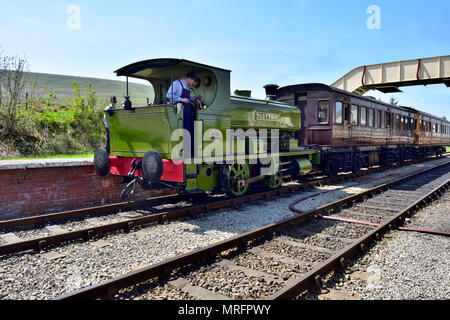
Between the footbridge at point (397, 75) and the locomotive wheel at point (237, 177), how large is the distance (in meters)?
17.0

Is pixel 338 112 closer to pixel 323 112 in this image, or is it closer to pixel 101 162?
pixel 323 112

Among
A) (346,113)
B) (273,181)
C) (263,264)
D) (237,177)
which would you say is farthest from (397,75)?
(263,264)

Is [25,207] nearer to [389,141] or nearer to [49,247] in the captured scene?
[49,247]

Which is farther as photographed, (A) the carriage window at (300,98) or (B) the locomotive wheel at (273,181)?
(A) the carriage window at (300,98)

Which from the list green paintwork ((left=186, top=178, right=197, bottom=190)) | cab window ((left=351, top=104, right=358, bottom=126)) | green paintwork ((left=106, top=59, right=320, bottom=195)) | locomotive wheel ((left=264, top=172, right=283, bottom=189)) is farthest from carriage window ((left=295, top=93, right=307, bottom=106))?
green paintwork ((left=186, top=178, right=197, bottom=190))

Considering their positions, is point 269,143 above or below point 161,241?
above

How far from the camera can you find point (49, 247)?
4.33m

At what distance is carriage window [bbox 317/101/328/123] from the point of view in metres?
10.9

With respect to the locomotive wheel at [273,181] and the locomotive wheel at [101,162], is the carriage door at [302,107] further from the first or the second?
the locomotive wheel at [101,162]

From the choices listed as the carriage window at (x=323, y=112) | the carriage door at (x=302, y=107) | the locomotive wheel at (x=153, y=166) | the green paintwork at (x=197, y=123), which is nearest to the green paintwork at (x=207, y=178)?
the green paintwork at (x=197, y=123)

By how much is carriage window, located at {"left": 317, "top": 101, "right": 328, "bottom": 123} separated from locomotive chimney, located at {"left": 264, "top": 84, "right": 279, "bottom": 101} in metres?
2.33

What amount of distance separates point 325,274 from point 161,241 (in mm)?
2403

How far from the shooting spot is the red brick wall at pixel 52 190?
593 centimetres
